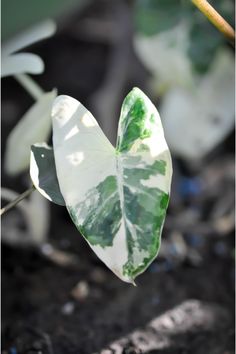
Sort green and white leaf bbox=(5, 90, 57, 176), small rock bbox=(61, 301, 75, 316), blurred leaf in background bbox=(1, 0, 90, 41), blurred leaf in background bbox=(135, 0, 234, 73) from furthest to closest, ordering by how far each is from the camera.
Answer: blurred leaf in background bbox=(1, 0, 90, 41)
blurred leaf in background bbox=(135, 0, 234, 73)
small rock bbox=(61, 301, 75, 316)
green and white leaf bbox=(5, 90, 57, 176)

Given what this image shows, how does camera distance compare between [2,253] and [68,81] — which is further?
[68,81]

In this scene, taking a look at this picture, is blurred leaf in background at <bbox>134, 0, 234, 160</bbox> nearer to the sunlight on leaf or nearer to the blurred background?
the blurred background

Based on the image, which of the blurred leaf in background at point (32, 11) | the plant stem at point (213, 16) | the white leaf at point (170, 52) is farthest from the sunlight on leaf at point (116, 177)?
the blurred leaf in background at point (32, 11)

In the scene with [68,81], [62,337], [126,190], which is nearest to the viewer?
[126,190]

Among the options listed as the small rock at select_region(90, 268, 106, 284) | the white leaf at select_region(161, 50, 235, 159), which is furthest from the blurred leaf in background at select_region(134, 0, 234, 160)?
the small rock at select_region(90, 268, 106, 284)

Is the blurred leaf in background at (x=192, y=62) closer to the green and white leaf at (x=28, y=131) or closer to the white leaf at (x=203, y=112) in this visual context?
the white leaf at (x=203, y=112)

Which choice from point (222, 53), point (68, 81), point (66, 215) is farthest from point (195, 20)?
point (68, 81)

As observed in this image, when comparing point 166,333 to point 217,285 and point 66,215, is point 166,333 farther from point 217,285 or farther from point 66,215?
point 66,215

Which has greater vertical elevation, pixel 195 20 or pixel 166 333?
pixel 195 20
